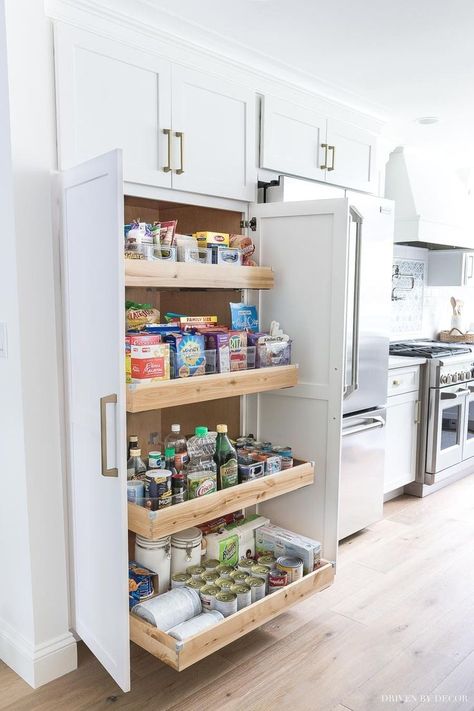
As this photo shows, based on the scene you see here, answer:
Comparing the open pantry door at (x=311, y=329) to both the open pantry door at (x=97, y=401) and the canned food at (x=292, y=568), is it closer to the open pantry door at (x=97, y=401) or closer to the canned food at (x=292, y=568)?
the canned food at (x=292, y=568)

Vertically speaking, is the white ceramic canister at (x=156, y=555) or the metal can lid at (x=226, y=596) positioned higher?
the white ceramic canister at (x=156, y=555)

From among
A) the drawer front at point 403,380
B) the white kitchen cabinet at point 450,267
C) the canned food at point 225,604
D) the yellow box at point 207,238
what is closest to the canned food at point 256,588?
the canned food at point 225,604

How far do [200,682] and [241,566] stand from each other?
45 centimetres

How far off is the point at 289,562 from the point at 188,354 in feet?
3.15

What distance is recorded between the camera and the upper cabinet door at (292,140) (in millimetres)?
2725

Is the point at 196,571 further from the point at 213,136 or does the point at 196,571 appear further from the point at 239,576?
the point at 213,136

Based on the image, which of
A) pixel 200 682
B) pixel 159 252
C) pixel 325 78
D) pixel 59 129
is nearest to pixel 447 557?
pixel 200 682

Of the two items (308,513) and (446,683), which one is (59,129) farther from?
(446,683)

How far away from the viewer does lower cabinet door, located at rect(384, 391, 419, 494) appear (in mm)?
3654

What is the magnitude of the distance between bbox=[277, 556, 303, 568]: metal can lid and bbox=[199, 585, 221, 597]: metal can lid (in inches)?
13.4

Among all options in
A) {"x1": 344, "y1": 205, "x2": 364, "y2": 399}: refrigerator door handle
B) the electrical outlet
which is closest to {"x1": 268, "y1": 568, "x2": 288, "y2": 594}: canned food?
{"x1": 344, "y1": 205, "x2": 364, "y2": 399}: refrigerator door handle

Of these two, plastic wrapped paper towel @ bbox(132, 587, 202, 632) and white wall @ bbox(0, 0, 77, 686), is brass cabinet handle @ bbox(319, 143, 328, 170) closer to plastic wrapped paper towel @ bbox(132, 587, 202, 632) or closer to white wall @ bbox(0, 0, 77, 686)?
white wall @ bbox(0, 0, 77, 686)

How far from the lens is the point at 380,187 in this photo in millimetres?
4316

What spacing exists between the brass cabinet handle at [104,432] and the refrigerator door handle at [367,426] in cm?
155
